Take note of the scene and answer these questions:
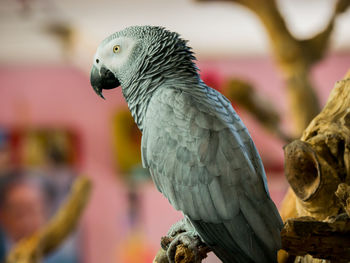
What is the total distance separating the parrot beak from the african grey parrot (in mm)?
17

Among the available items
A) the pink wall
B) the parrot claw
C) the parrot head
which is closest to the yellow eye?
the parrot head

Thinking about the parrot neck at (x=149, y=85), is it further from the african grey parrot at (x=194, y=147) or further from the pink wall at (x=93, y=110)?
Result: the pink wall at (x=93, y=110)

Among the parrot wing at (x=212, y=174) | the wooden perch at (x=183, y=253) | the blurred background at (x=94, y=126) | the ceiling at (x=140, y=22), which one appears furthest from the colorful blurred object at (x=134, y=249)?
the parrot wing at (x=212, y=174)

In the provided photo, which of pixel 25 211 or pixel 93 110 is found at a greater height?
pixel 93 110

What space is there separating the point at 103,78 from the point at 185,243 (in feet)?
0.89

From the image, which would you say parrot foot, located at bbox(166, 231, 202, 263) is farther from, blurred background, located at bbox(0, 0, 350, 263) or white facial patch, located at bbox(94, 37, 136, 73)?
blurred background, located at bbox(0, 0, 350, 263)

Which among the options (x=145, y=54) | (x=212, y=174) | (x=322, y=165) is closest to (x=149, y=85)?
(x=145, y=54)

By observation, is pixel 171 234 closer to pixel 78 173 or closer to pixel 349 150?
pixel 349 150

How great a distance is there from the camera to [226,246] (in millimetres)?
571

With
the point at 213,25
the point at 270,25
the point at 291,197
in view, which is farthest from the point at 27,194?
the point at 291,197

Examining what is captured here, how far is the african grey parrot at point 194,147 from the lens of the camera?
22.2 inches

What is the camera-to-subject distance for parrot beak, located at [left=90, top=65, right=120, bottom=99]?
67cm

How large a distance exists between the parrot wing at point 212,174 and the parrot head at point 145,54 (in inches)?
1.5

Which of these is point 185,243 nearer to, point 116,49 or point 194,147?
point 194,147
